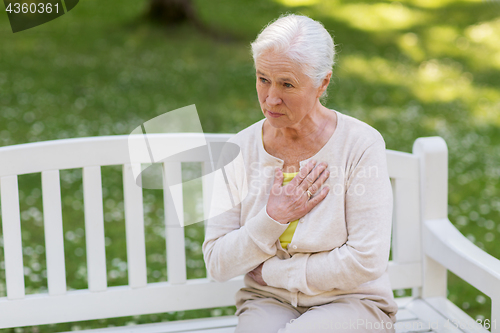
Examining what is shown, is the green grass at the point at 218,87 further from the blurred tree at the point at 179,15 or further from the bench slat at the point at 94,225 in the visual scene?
the bench slat at the point at 94,225

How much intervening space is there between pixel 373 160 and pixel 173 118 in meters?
1.20

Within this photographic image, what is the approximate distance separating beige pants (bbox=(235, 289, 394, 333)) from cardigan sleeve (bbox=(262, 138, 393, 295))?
9 centimetres

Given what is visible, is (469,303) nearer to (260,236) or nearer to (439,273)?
(439,273)

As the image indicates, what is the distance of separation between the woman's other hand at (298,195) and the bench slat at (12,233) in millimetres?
1130

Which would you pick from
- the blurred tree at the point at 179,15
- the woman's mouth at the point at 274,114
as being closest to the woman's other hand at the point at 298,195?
the woman's mouth at the point at 274,114

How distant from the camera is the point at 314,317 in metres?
2.24

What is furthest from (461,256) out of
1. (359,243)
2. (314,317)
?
(314,317)

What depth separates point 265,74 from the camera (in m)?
2.22

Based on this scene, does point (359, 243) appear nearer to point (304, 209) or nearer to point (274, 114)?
point (304, 209)

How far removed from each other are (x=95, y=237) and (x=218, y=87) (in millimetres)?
7243

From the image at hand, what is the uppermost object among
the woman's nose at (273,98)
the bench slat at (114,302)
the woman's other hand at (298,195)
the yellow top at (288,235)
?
the woman's nose at (273,98)

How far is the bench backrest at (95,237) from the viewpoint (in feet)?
8.43

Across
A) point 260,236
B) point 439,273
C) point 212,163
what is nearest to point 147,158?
point 212,163

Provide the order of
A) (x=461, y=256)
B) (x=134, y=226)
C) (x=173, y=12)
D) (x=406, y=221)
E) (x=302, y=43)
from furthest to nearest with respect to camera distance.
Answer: (x=173, y=12) < (x=406, y=221) < (x=134, y=226) < (x=461, y=256) < (x=302, y=43)
